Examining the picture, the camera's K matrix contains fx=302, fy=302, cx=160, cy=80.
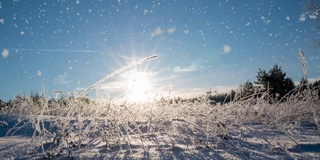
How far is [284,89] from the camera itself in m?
21.3

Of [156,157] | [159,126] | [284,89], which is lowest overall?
[156,157]

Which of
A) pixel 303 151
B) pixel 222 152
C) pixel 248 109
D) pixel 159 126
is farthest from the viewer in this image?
pixel 248 109

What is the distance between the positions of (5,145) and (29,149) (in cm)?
36

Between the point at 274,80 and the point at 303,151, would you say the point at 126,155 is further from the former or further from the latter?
the point at 274,80

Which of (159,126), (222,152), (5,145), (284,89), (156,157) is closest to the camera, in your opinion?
(156,157)

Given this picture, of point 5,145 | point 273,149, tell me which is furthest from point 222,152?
point 5,145

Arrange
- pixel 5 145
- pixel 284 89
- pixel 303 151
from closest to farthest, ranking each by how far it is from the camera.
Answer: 1. pixel 303 151
2. pixel 5 145
3. pixel 284 89

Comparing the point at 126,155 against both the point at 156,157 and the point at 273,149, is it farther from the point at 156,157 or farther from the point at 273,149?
the point at 273,149

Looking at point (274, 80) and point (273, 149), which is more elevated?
point (274, 80)

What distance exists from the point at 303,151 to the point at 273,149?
0.25 metres

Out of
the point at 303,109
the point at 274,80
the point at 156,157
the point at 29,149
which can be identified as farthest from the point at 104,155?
the point at 274,80

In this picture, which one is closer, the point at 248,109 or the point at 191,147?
the point at 191,147

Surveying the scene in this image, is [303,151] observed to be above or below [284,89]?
below

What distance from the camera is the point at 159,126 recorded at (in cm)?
265
